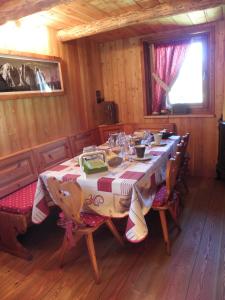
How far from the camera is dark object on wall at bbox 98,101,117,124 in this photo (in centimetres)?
400

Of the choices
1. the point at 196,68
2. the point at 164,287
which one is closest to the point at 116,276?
the point at 164,287

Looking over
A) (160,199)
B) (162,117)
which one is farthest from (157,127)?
(160,199)

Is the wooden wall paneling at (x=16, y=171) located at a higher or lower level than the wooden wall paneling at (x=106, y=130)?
lower

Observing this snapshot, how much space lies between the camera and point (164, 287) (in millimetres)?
1718

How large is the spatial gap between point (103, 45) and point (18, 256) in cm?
331

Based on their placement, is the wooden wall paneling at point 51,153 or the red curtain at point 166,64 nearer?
the wooden wall paneling at point 51,153

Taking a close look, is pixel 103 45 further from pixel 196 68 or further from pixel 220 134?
pixel 220 134

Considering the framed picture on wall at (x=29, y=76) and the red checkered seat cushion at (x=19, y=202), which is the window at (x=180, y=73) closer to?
the framed picture on wall at (x=29, y=76)

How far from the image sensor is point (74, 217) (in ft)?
5.83

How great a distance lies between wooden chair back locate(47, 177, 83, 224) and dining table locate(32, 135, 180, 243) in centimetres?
7

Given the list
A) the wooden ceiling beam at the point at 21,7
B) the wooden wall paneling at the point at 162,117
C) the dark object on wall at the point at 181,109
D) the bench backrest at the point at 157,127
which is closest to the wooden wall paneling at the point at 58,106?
the wooden wall paneling at the point at 162,117

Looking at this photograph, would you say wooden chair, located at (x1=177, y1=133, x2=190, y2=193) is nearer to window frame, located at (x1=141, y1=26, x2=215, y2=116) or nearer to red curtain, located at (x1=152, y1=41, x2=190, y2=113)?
window frame, located at (x1=141, y1=26, x2=215, y2=116)

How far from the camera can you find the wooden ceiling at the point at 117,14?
237cm

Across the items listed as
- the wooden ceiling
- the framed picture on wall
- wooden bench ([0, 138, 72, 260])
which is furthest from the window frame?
wooden bench ([0, 138, 72, 260])
